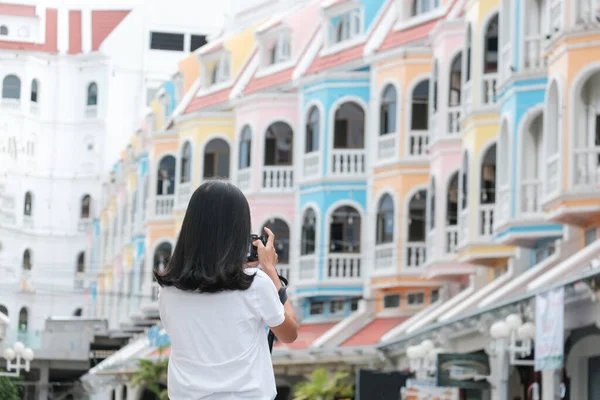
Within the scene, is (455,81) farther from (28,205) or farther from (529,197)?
(28,205)

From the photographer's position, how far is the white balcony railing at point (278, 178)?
46875mm

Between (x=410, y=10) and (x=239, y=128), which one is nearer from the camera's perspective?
(x=410, y=10)

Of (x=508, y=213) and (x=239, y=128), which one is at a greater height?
(x=239, y=128)

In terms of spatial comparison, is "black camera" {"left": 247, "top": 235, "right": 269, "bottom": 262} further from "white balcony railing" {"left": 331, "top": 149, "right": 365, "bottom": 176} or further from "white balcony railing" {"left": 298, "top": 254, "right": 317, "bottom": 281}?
"white balcony railing" {"left": 331, "top": 149, "right": 365, "bottom": 176}

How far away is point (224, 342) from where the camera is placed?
5.60 metres

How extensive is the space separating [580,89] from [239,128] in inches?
945

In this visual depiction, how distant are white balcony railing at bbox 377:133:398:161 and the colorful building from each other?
0.25 feet

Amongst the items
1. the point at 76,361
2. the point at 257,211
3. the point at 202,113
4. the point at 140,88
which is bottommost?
the point at 76,361

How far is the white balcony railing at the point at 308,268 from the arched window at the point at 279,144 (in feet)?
13.8

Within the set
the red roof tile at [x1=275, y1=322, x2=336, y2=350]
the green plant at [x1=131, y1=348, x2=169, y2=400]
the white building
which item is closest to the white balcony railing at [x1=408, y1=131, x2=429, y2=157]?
the red roof tile at [x1=275, y1=322, x2=336, y2=350]

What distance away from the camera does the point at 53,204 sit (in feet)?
275

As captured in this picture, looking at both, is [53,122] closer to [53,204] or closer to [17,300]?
[53,204]

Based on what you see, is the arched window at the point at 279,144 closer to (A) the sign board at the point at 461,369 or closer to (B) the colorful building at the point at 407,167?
(B) the colorful building at the point at 407,167

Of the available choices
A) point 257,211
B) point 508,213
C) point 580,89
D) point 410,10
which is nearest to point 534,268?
point 508,213
